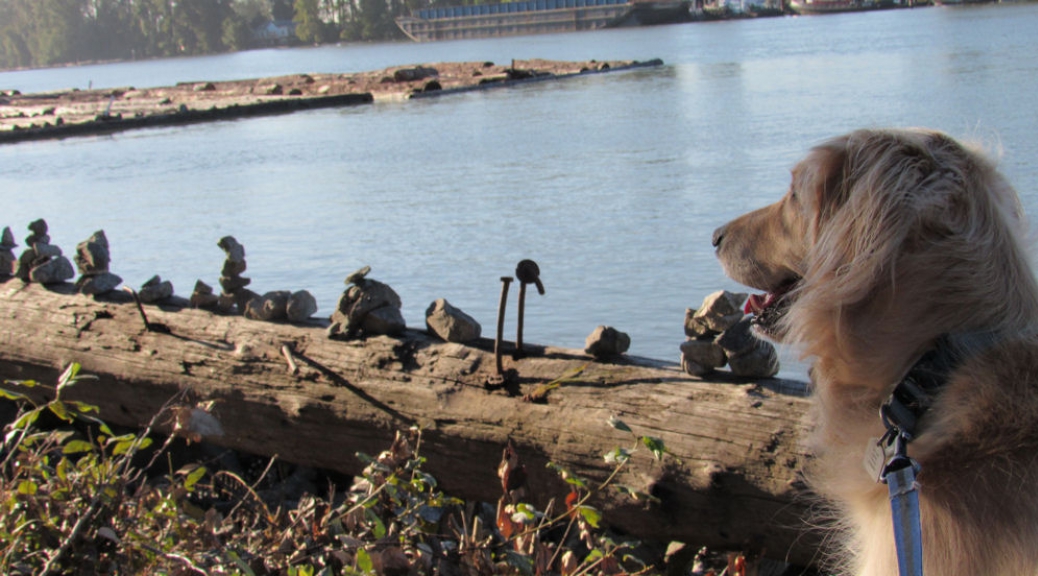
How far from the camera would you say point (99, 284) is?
4.88 m

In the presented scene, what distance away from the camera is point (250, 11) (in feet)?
434

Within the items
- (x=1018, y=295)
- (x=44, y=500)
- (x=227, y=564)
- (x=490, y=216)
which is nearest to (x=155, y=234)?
(x=490, y=216)

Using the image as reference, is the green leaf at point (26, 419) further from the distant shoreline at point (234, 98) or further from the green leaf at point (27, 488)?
the distant shoreline at point (234, 98)

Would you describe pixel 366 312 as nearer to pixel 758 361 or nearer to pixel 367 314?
pixel 367 314

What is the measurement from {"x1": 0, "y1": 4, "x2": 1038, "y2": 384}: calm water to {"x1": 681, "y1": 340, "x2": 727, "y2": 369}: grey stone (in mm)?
758

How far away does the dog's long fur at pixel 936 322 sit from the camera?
2033 millimetres

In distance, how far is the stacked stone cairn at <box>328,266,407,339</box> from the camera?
4.00 meters

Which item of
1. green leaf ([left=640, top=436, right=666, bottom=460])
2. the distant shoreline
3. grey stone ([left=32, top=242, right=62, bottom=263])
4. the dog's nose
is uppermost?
the distant shoreline

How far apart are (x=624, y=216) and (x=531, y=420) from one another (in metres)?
5.56

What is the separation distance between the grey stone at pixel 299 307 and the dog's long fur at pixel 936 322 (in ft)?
8.43

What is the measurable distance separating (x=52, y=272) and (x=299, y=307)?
1682 mm

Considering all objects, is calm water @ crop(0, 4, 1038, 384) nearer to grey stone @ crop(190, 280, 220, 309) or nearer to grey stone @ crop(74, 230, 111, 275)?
grey stone @ crop(190, 280, 220, 309)

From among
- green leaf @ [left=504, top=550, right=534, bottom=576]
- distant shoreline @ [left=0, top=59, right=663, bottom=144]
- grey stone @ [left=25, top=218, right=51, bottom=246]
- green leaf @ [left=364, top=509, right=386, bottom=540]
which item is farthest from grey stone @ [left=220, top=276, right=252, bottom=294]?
distant shoreline @ [left=0, top=59, right=663, bottom=144]

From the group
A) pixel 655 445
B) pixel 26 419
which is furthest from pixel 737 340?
pixel 26 419
